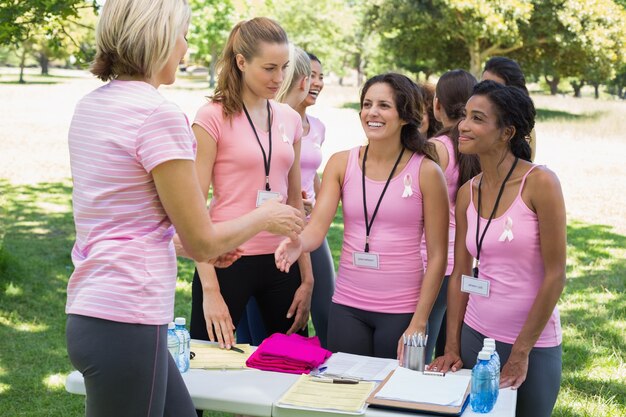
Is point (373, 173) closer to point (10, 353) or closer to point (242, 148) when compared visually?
point (242, 148)

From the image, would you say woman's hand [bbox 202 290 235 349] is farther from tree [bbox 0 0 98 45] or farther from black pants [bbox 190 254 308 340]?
tree [bbox 0 0 98 45]

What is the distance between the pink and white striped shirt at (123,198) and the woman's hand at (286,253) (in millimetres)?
1114

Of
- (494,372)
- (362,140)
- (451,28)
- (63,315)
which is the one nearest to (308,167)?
(494,372)

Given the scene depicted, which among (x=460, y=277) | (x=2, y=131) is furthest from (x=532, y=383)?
(x=2, y=131)

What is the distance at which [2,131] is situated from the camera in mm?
20500

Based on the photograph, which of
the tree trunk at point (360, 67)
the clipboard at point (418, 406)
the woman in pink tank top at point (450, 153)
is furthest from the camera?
the tree trunk at point (360, 67)

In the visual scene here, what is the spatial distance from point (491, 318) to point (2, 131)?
19.6 meters

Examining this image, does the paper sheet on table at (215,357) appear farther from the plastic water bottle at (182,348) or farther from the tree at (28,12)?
the tree at (28,12)

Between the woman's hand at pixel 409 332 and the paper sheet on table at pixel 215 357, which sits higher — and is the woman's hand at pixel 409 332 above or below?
above

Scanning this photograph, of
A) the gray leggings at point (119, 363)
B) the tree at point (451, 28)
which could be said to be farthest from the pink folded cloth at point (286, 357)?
the tree at point (451, 28)

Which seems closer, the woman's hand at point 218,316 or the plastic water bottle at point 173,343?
the plastic water bottle at point 173,343

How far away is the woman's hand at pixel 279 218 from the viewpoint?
228 cm

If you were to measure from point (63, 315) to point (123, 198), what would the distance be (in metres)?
4.85

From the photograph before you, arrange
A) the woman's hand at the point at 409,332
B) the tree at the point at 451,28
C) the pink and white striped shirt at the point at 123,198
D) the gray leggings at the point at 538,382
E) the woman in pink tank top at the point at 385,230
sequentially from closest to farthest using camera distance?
the pink and white striped shirt at the point at 123,198 < the gray leggings at the point at 538,382 < the woman's hand at the point at 409,332 < the woman in pink tank top at the point at 385,230 < the tree at the point at 451,28
